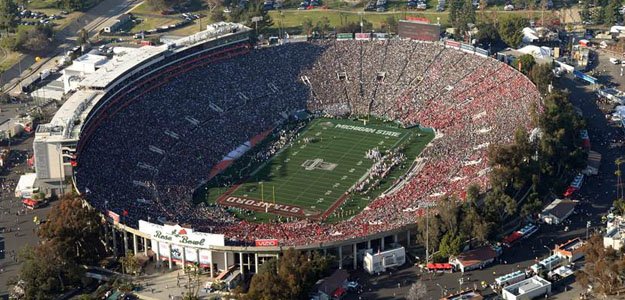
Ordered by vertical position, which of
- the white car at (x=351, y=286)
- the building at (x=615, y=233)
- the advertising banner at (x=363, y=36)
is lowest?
the white car at (x=351, y=286)

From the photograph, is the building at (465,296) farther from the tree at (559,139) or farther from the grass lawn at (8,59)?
the grass lawn at (8,59)

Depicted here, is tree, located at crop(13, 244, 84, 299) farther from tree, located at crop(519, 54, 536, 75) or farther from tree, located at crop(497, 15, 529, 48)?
tree, located at crop(497, 15, 529, 48)

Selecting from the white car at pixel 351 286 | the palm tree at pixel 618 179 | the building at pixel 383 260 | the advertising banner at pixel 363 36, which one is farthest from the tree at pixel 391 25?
the white car at pixel 351 286

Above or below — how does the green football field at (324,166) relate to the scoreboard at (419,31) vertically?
below

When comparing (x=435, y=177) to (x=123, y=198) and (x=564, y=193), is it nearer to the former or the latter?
(x=564, y=193)

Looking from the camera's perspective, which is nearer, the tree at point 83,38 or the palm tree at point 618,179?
the palm tree at point 618,179

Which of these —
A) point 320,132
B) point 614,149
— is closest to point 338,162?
point 320,132

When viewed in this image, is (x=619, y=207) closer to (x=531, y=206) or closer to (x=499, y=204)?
(x=531, y=206)
